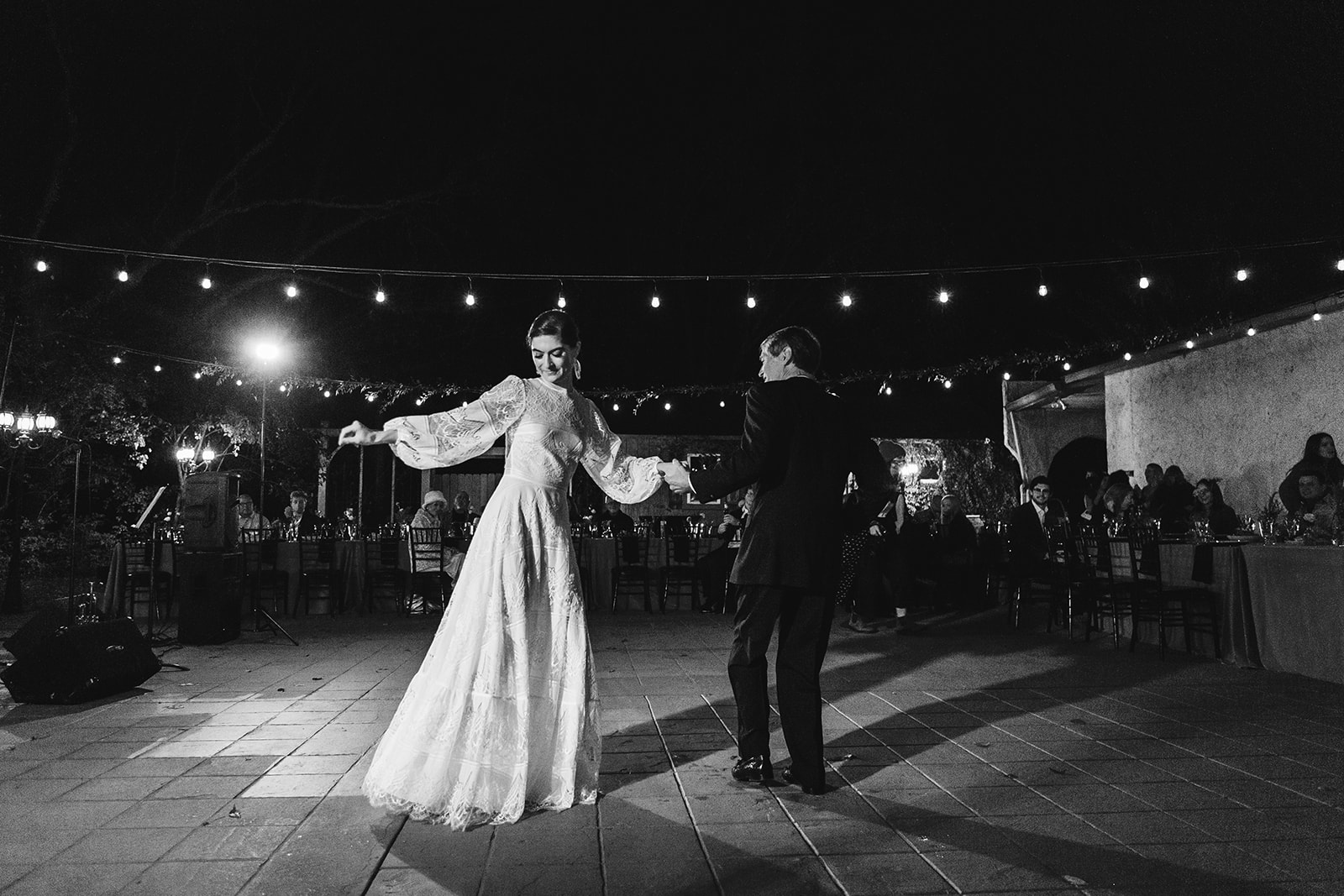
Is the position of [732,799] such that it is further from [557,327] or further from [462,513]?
[462,513]

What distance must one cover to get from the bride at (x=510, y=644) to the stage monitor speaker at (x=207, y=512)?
562 centimetres

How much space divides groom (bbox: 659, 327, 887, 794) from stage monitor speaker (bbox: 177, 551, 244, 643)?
618 cm

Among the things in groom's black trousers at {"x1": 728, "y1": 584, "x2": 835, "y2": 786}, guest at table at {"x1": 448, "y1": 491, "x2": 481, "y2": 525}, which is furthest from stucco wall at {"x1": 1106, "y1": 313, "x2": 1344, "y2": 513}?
guest at table at {"x1": 448, "y1": 491, "x2": 481, "y2": 525}

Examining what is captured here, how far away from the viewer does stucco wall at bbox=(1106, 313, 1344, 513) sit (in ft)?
36.0

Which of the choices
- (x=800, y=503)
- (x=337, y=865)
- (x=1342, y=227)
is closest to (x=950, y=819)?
(x=800, y=503)

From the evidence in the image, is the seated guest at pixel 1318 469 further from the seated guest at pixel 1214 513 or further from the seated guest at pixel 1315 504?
the seated guest at pixel 1214 513

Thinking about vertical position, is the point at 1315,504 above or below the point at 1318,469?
below

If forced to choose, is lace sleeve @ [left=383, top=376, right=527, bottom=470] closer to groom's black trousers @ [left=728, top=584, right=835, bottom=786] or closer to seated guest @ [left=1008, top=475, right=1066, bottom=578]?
groom's black trousers @ [left=728, top=584, right=835, bottom=786]

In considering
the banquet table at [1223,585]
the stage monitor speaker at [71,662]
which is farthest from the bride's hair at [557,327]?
the banquet table at [1223,585]

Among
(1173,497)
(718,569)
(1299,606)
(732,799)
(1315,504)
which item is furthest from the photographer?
(718,569)

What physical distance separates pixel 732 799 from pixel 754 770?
23 centimetres

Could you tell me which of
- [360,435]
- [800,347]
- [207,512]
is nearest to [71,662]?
[207,512]

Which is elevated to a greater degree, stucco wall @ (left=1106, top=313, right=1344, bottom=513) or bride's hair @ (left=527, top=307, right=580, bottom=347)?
stucco wall @ (left=1106, top=313, right=1344, bottom=513)

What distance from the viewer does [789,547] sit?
363 centimetres
